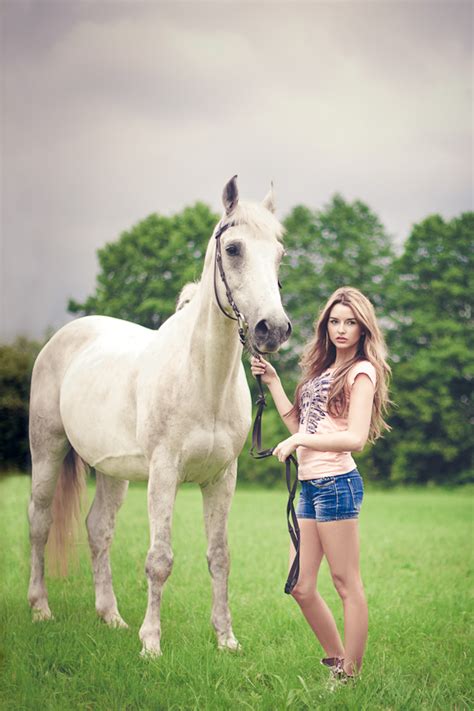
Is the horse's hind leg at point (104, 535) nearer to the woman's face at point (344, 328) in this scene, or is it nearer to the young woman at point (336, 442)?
the young woman at point (336, 442)

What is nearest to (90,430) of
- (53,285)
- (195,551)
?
(53,285)

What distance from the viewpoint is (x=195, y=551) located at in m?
9.12


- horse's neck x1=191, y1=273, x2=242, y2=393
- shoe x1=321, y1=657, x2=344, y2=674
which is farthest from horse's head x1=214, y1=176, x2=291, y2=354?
shoe x1=321, y1=657, x2=344, y2=674

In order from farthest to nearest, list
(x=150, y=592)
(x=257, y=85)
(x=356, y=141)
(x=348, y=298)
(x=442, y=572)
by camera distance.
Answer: (x=356, y=141) → (x=442, y=572) → (x=257, y=85) → (x=150, y=592) → (x=348, y=298)

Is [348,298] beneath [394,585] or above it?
above

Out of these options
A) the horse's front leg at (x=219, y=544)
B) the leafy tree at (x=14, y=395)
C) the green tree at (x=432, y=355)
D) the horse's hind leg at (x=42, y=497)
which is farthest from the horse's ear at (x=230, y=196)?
the green tree at (x=432, y=355)

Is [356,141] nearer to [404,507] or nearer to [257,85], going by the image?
[404,507]

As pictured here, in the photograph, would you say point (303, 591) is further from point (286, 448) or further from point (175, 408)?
point (175, 408)

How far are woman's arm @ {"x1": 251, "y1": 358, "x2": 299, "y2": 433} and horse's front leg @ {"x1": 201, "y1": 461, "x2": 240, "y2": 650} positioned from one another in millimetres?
627

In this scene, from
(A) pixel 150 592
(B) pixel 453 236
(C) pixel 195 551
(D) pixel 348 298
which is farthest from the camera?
(B) pixel 453 236

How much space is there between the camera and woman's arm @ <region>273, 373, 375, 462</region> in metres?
3.37

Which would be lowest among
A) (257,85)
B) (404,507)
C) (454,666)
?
(404,507)

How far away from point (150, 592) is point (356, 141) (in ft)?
67.8

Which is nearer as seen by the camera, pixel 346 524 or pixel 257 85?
pixel 346 524
